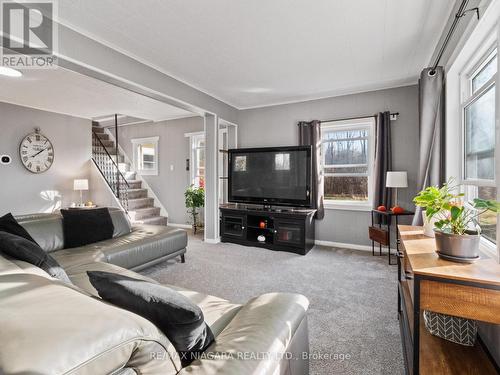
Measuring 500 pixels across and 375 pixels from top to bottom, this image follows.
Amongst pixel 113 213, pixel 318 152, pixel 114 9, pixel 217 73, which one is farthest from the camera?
pixel 318 152

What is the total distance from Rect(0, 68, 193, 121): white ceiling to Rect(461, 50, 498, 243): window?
14.3ft

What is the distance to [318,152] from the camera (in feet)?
14.6

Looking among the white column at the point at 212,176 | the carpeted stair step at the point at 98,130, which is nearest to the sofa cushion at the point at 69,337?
the white column at the point at 212,176

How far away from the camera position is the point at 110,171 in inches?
246

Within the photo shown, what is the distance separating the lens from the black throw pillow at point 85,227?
278 centimetres

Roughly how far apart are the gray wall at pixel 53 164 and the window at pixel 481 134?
6791 millimetres

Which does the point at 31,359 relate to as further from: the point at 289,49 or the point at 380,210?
the point at 380,210

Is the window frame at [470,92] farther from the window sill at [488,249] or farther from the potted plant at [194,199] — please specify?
the potted plant at [194,199]

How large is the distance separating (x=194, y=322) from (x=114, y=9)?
8.60ft

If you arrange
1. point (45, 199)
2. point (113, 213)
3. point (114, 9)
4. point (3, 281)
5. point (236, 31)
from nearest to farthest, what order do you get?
point (3, 281), point (114, 9), point (236, 31), point (113, 213), point (45, 199)

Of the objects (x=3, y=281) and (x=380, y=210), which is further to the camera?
(x=380, y=210)

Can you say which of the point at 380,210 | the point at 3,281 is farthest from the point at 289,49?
the point at 3,281

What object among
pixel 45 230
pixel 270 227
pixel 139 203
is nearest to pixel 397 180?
pixel 270 227

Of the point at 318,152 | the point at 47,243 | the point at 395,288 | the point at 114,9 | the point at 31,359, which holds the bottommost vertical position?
the point at 395,288
